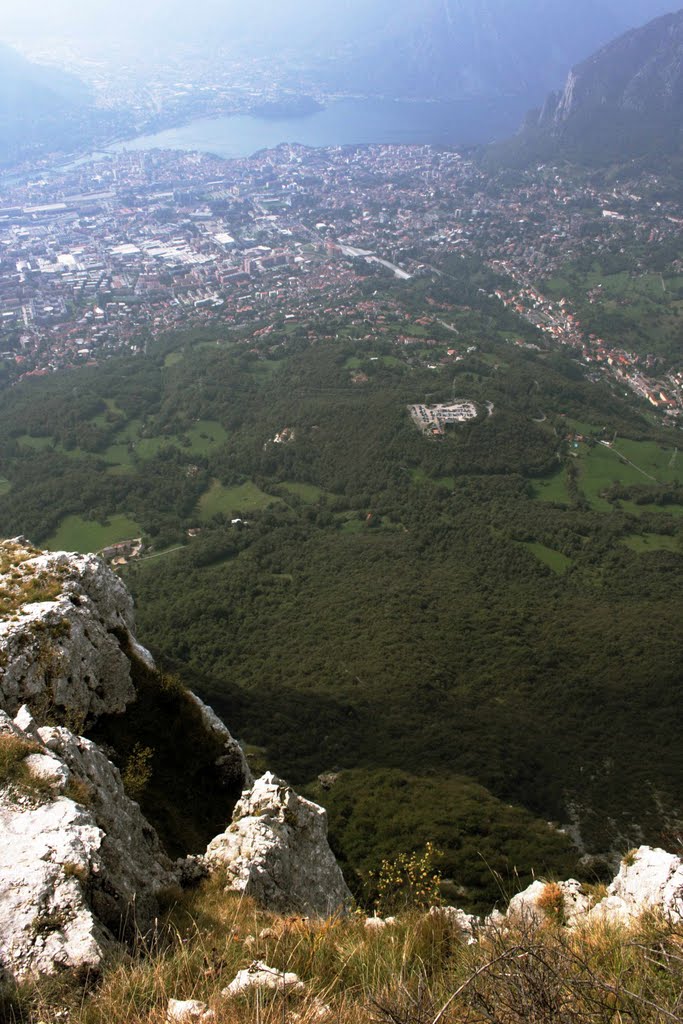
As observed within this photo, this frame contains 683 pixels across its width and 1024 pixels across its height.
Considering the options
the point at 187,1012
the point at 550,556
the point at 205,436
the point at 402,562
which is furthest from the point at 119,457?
the point at 187,1012

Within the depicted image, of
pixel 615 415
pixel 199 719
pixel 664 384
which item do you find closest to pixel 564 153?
pixel 664 384

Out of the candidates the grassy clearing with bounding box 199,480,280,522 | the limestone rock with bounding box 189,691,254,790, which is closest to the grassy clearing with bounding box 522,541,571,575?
the grassy clearing with bounding box 199,480,280,522

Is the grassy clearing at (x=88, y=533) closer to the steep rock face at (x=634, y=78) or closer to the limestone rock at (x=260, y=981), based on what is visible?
the limestone rock at (x=260, y=981)

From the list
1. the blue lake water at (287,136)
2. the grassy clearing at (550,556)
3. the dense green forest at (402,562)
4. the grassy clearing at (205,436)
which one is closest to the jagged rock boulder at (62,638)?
the dense green forest at (402,562)

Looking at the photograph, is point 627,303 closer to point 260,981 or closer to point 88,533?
point 88,533

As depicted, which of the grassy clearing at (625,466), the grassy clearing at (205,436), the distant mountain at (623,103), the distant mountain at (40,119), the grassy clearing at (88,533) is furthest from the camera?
the distant mountain at (40,119)

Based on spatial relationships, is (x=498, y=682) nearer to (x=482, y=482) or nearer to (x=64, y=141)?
(x=482, y=482)
